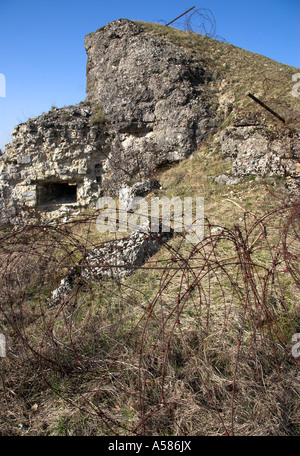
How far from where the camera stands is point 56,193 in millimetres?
9719

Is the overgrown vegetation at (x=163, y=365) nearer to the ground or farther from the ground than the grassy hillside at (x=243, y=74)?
nearer to the ground

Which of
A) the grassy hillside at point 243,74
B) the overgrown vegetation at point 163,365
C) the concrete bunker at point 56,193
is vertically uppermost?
the grassy hillside at point 243,74

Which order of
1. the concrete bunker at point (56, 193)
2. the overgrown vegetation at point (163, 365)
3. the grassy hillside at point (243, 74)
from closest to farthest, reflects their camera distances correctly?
the overgrown vegetation at point (163, 365) → the grassy hillside at point (243, 74) → the concrete bunker at point (56, 193)

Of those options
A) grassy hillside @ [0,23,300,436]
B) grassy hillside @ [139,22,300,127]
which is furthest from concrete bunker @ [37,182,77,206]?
grassy hillside @ [139,22,300,127]

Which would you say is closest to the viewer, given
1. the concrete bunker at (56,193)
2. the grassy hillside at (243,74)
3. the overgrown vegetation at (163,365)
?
the overgrown vegetation at (163,365)

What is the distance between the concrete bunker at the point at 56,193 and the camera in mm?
9023

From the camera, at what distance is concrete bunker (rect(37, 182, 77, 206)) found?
902 cm

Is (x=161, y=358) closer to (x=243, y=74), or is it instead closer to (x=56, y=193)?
(x=56, y=193)

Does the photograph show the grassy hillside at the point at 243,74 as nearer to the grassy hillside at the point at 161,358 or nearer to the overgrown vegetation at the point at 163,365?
the grassy hillside at the point at 161,358

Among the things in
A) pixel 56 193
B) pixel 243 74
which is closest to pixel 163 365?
pixel 56 193

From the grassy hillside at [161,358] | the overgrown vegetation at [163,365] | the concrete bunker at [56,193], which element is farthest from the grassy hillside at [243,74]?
the concrete bunker at [56,193]
